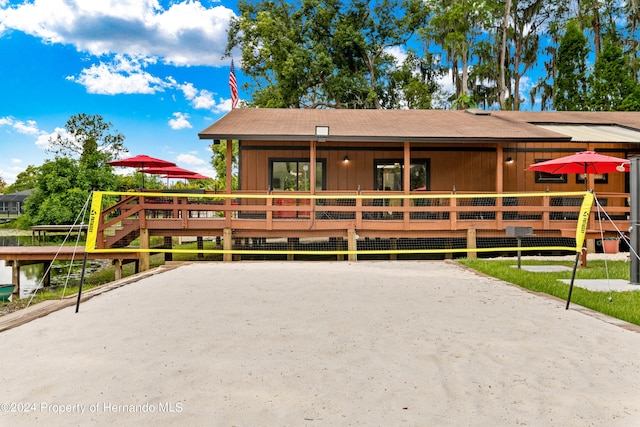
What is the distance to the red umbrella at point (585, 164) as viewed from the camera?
10.1 m

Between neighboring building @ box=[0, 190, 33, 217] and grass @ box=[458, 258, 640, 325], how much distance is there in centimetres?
7295

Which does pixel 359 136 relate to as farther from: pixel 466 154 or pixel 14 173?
pixel 14 173

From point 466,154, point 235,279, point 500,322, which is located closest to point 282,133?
point 235,279

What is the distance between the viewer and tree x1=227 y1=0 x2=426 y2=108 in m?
27.0

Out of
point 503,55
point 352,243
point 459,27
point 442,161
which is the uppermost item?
point 459,27

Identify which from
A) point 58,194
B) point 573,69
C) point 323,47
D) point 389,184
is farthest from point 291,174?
point 58,194

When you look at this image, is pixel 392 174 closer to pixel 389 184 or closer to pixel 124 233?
pixel 389 184

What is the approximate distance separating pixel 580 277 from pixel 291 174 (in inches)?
384

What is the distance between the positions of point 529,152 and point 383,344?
1384cm

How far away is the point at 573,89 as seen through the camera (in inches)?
1128

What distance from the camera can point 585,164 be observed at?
1048cm

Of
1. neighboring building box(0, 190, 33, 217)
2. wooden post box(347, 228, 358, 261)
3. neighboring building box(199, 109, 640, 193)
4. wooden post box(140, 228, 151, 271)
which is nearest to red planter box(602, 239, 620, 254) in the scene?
neighboring building box(199, 109, 640, 193)

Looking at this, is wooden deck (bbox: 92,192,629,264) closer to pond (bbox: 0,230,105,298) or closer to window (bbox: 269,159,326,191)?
window (bbox: 269,159,326,191)

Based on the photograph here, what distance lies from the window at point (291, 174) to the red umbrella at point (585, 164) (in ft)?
24.2
